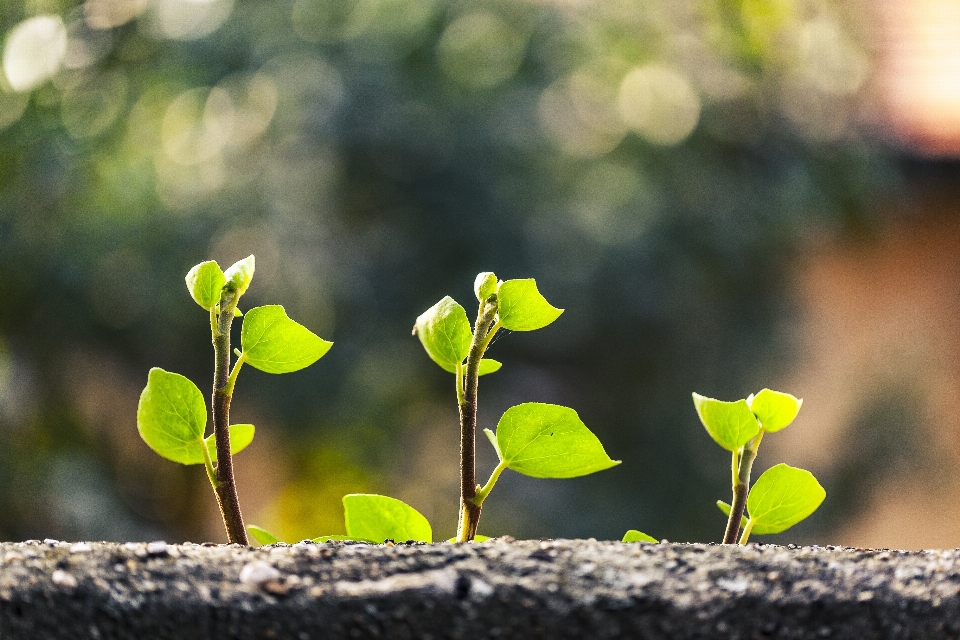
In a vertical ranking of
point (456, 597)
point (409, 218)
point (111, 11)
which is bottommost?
point (456, 597)

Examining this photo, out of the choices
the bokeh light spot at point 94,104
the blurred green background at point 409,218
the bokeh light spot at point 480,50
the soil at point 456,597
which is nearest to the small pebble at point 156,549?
the soil at point 456,597

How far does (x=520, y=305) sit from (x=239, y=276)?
0.07 meters

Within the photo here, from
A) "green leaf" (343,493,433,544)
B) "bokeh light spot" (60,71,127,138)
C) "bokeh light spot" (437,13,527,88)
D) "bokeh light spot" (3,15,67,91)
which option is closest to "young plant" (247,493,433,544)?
"green leaf" (343,493,433,544)

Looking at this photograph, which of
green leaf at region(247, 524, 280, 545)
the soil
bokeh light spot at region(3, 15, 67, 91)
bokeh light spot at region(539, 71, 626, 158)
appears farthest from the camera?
bokeh light spot at region(539, 71, 626, 158)

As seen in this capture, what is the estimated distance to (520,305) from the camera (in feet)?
0.79

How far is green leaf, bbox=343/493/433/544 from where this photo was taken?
276mm

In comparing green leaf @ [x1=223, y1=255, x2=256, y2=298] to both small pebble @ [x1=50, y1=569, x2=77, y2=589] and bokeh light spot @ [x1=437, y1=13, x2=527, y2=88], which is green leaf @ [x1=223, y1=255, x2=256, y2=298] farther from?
bokeh light spot @ [x1=437, y1=13, x2=527, y2=88]

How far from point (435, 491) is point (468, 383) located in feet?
5.49

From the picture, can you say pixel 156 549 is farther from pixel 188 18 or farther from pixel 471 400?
pixel 188 18

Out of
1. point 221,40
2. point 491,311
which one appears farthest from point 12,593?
point 221,40

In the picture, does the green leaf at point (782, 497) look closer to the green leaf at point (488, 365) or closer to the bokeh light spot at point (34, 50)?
the green leaf at point (488, 365)

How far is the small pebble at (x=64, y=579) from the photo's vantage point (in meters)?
0.19

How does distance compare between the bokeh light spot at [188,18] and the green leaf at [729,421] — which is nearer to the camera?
the green leaf at [729,421]

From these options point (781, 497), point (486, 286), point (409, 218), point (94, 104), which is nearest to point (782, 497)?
point (781, 497)
